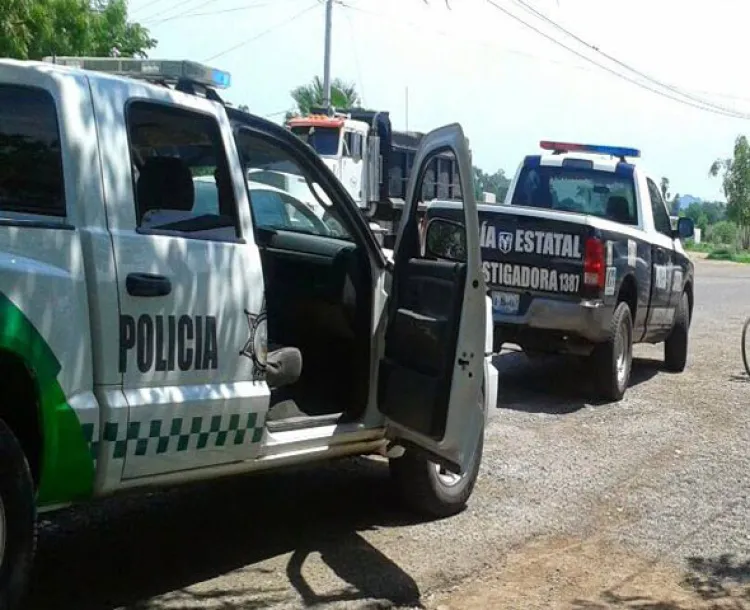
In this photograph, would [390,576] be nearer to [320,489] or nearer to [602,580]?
[602,580]

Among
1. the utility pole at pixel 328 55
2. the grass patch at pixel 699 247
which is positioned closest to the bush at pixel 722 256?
the grass patch at pixel 699 247

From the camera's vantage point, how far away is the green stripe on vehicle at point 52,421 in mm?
4117

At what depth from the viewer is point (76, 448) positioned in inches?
170

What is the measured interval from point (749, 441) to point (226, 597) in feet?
17.1

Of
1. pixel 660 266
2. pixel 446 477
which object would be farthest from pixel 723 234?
pixel 446 477

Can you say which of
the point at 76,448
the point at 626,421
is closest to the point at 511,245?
the point at 626,421

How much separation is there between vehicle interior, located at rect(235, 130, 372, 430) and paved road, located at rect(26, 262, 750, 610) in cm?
74

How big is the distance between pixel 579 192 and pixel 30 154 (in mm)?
8022

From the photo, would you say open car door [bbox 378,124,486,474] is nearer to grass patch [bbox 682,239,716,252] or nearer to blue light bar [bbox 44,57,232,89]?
blue light bar [bbox 44,57,232,89]

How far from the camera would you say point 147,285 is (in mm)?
4598

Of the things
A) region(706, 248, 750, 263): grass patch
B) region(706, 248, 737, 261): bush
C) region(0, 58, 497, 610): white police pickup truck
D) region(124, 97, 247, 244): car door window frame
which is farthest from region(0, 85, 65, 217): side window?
region(706, 248, 737, 261): bush

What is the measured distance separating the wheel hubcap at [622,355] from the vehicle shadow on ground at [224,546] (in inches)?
151

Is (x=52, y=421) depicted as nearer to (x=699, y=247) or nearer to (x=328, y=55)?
(x=328, y=55)

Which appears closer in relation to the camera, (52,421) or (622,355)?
(52,421)
